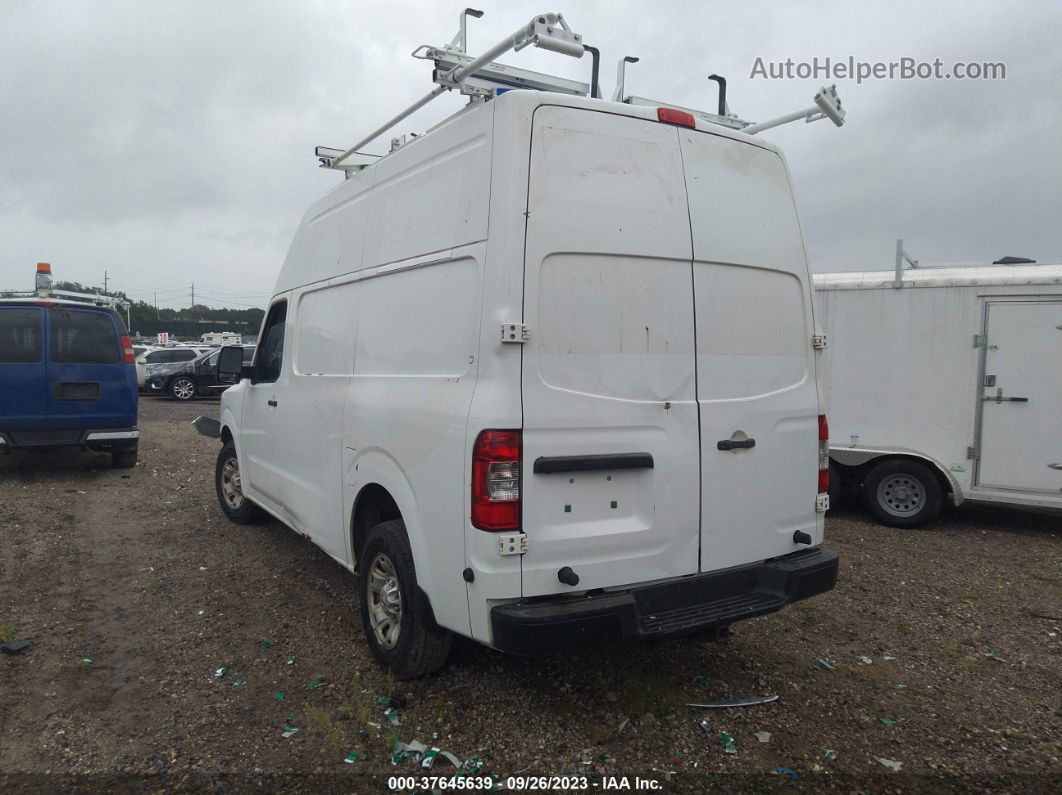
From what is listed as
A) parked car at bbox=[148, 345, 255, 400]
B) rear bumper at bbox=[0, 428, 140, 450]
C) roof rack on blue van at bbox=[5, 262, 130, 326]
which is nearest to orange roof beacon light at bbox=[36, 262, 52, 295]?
roof rack on blue van at bbox=[5, 262, 130, 326]

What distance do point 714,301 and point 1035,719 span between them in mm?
2573

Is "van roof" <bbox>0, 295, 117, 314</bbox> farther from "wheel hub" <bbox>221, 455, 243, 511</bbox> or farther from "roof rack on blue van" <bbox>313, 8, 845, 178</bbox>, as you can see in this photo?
"roof rack on blue van" <bbox>313, 8, 845, 178</bbox>

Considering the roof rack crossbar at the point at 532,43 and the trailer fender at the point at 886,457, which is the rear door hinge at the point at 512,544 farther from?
the trailer fender at the point at 886,457

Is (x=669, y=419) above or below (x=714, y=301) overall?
below

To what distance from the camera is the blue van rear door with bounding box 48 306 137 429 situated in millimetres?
8727

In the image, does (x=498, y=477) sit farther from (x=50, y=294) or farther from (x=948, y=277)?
(x=50, y=294)

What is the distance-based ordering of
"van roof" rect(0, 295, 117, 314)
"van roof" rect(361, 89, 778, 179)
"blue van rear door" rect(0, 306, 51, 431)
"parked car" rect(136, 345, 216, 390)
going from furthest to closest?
"parked car" rect(136, 345, 216, 390), "van roof" rect(0, 295, 117, 314), "blue van rear door" rect(0, 306, 51, 431), "van roof" rect(361, 89, 778, 179)

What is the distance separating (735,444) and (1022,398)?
16.2 ft

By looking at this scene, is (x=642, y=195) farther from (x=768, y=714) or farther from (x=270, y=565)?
(x=270, y=565)

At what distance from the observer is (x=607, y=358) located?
10.6ft

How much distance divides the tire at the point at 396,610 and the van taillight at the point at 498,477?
0.74 metres

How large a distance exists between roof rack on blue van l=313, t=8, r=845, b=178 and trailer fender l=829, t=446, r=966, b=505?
4.11m

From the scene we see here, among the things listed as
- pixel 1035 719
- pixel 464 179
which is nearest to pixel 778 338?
pixel 464 179

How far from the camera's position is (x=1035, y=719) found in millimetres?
3523
